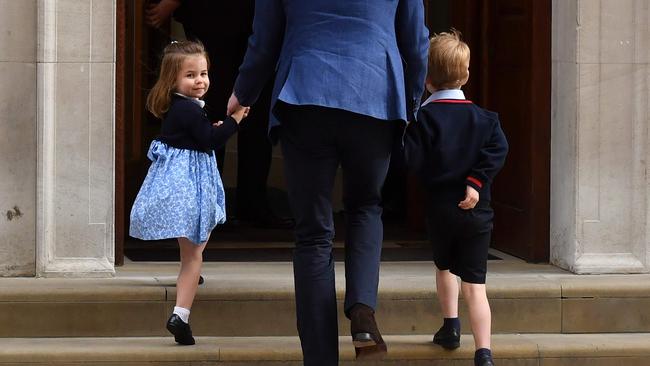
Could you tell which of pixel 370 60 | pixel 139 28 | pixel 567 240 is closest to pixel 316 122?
pixel 370 60

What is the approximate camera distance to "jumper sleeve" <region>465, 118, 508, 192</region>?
5629mm

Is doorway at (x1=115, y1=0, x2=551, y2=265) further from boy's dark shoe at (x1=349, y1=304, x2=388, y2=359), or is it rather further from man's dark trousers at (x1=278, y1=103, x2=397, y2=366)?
boy's dark shoe at (x1=349, y1=304, x2=388, y2=359)

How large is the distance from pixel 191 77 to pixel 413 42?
1.16 metres

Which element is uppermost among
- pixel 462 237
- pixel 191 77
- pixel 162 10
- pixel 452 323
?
pixel 162 10

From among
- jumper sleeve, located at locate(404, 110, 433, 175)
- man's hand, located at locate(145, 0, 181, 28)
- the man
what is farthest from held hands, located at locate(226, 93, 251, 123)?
man's hand, located at locate(145, 0, 181, 28)

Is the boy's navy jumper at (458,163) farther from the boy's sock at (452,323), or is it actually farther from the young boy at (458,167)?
the boy's sock at (452,323)

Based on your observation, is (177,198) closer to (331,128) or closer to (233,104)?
(233,104)

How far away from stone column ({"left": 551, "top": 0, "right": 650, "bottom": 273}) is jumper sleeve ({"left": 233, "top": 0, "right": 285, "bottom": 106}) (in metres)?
2.08

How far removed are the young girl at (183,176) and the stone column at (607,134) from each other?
1847 mm

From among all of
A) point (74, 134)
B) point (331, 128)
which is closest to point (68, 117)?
point (74, 134)

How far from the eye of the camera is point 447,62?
18.9 feet

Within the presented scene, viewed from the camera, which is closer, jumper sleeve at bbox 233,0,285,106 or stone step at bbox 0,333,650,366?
jumper sleeve at bbox 233,0,285,106

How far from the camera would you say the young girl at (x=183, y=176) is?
5.92m

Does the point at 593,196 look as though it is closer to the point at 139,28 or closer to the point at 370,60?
the point at 370,60
